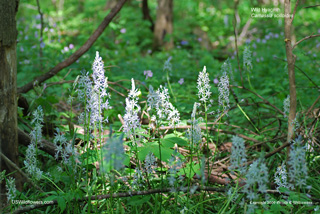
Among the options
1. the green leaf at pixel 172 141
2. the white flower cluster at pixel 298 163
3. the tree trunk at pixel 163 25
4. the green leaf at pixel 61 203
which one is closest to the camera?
the white flower cluster at pixel 298 163

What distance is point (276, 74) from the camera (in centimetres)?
610

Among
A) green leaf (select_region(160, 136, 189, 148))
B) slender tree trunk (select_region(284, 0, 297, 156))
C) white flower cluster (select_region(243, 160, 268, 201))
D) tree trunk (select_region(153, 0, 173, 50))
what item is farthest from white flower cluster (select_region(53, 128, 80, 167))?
tree trunk (select_region(153, 0, 173, 50))

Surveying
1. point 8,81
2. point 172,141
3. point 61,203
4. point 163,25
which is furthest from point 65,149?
point 163,25

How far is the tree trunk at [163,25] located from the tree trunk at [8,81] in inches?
309

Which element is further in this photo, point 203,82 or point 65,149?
point 203,82

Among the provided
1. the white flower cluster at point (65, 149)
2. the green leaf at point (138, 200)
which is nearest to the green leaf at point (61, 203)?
the white flower cluster at point (65, 149)

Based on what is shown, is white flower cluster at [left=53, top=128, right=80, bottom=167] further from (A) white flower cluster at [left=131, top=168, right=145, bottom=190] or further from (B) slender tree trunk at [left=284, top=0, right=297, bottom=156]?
(B) slender tree trunk at [left=284, top=0, right=297, bottom=156]

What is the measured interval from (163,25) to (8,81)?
8.31m

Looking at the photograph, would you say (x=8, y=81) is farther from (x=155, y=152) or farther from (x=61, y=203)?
(x=155, y=152)

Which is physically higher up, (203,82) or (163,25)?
(163,25)

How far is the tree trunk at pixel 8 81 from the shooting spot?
2.35 m

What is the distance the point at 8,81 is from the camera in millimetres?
2391

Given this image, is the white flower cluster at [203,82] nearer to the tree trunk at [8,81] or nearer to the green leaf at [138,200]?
the green leaf at [138,200]

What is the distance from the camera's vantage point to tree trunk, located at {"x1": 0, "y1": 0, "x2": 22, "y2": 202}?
2346mm
